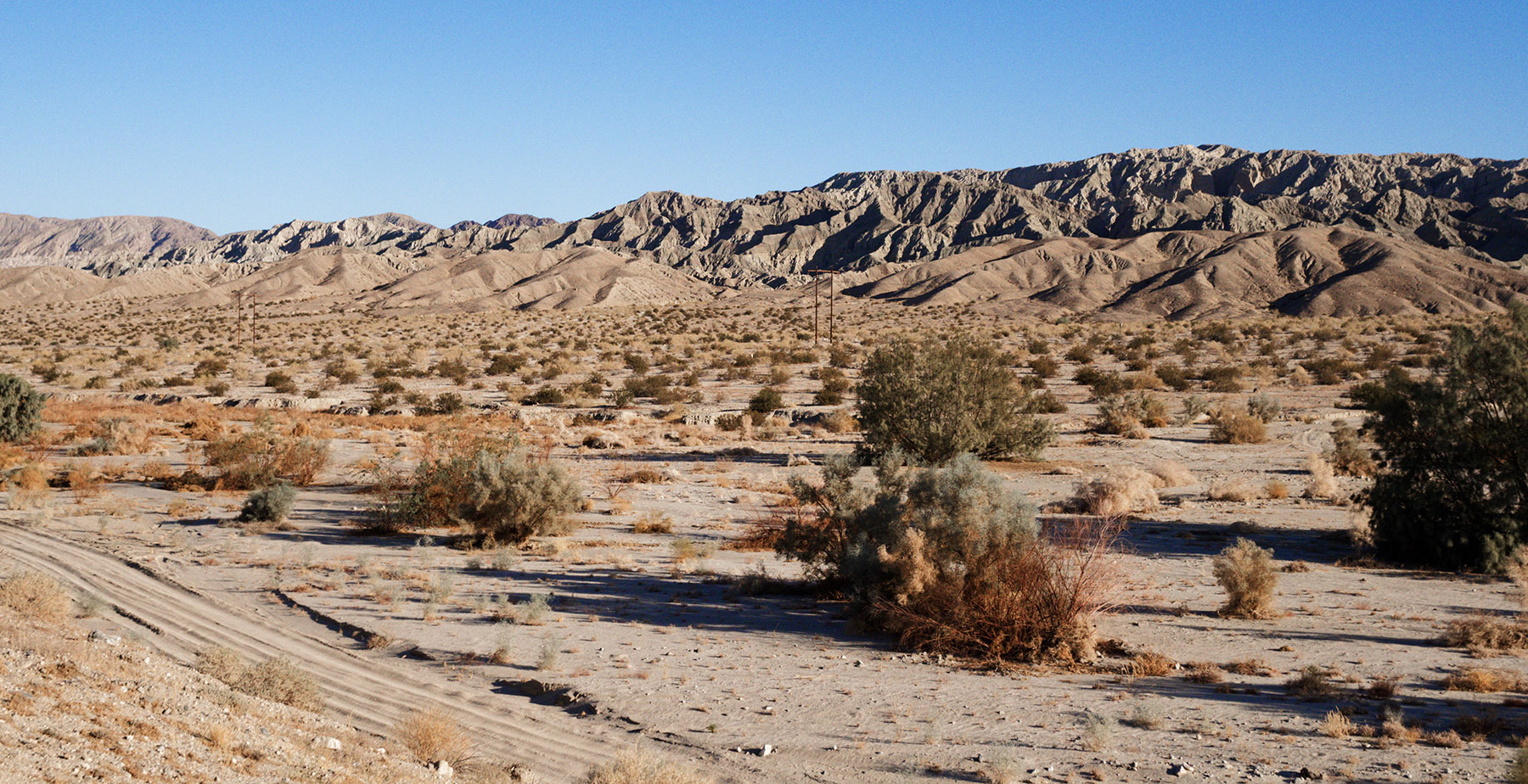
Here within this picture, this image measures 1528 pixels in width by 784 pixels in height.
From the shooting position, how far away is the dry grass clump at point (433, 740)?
26.6 ft

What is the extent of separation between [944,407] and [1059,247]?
4198 inches

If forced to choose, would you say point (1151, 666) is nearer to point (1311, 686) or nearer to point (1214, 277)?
point (1311, 686)

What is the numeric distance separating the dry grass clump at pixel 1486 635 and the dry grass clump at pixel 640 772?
8297mm

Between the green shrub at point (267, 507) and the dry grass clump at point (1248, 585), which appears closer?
the dry grass clump at point (1248, 585)

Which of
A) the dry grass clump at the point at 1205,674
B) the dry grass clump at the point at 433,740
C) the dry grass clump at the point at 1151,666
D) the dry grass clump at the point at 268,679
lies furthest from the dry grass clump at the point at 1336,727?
the dry grass clump at the point at 268,679

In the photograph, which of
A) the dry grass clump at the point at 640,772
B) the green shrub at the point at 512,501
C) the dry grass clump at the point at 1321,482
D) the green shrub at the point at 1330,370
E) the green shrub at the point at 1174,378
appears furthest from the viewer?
the green shrub at the point at 1174,378

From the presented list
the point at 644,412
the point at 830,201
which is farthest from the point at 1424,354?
the point at 830,201

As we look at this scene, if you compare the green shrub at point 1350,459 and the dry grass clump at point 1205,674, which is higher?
the green shrub at point 1350,459

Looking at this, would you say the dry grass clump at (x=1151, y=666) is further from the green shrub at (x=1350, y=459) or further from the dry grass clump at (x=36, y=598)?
the green shrub at (x=1350, y=459)

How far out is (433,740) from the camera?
26.8 feet

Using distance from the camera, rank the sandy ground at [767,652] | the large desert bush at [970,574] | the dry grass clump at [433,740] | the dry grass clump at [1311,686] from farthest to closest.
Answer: the large desert bush at [970,574], the dry grass clump at [1311,686], the sandy ground at [767,652], the dry grass clump at [433,740]

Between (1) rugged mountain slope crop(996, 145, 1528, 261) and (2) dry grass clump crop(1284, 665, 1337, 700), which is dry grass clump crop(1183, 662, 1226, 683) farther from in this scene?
(1) rugged mountain slope crop(996, 145, 1528, 261)

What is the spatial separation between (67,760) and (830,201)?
182m

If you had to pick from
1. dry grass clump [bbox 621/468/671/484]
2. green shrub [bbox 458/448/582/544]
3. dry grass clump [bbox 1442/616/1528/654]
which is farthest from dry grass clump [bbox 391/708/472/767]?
dry grass clump [bbox 621/468/671/484]
